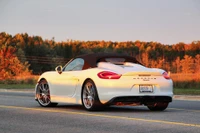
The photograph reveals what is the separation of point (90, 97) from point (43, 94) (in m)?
2.28

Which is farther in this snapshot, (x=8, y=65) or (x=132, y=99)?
(x=8, y=65)

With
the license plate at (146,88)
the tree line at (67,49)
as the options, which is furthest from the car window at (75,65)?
the tree line at (67,49)

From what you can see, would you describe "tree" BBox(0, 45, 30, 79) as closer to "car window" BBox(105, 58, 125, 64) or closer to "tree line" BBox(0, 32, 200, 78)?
"tree line" BBox(0, 32, 200, 78)

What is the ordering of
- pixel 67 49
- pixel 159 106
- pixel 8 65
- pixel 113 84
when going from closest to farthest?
pixel 113 84 < pixel 159 106 < pixel 8 65 < pixel 67 49

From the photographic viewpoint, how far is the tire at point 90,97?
39.8 feet

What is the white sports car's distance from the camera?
12.0m

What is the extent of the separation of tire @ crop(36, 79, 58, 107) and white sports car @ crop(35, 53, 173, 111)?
56 cm

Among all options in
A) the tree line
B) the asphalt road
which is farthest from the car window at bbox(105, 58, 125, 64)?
the tree line

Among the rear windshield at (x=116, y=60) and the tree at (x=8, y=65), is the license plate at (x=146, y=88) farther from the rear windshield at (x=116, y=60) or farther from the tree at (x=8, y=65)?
the tree at (x=8, y=65)

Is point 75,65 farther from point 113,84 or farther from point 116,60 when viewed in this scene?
point 113,84

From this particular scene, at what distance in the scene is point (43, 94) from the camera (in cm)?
1420

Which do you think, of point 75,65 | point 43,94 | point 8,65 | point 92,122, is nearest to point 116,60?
point 75,65

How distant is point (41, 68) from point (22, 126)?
410ft

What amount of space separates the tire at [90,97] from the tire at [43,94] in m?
1.72
